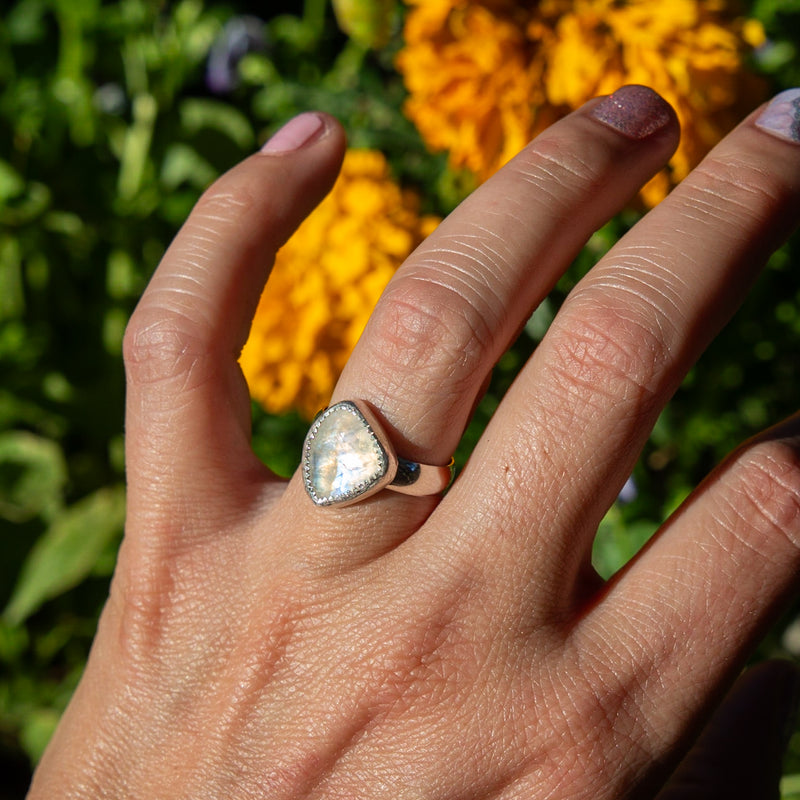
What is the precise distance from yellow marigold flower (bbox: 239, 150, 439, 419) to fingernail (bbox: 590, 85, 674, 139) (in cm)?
55

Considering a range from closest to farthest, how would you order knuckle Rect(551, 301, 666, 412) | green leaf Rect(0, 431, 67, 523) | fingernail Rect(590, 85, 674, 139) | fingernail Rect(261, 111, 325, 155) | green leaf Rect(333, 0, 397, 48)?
1. knuckle Rect(551, 301, 666, 412)
2. fingernail Rect(590, 85, 674, 139)
3. fingernail Rect(261, 111, 325, 155)
4. green leaf Rect(333, 0, 397, 48)
5. green leaf Rect(0, 431, 67, 523)

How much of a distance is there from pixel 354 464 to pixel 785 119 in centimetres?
68

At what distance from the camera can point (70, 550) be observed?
2.13 m

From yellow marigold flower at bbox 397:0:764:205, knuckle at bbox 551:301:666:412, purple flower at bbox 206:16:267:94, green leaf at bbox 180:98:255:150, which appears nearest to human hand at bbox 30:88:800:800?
knuckle at bbox 551:301:666:412

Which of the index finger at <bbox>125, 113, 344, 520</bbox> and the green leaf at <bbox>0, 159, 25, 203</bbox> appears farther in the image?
the green leaf at <bbox>0, 159, 25, 203</bbox>

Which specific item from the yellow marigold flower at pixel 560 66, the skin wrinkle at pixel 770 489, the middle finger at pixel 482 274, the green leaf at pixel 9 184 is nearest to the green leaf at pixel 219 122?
the green leaf at pixel 9 184

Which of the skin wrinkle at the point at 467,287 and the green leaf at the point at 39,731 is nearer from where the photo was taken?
the skin wrinkle at the point at 467,287

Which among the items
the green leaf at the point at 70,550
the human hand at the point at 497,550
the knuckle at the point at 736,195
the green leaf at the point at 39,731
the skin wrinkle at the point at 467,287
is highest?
the knuckle at the point at 736,195

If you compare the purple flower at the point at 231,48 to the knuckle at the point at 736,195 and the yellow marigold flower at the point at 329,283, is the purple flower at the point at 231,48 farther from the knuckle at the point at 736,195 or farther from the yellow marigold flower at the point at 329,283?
the knuckle at the point at 736,195

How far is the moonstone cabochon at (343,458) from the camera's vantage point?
0.92m

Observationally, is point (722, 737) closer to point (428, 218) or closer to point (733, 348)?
point (733, 348)

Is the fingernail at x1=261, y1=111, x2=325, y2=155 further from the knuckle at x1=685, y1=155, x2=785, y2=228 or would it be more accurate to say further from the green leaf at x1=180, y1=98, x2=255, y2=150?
the green leaf at x1=180, y1=98, x2=255, y2=150

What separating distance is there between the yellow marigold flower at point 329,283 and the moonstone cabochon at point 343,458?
1.97 feet

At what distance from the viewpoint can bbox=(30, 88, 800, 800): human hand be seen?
91 centimetres
